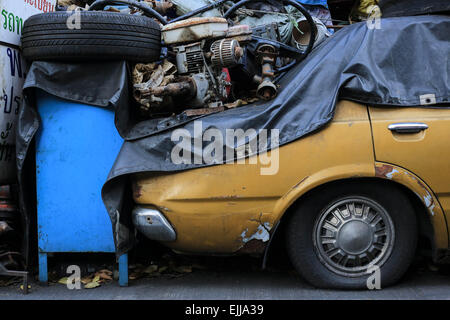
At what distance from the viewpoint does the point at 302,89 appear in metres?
3.45

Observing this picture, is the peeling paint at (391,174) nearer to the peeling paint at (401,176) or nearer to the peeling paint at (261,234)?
the peeling paint at (401,176)

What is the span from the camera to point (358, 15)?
17.1 ft

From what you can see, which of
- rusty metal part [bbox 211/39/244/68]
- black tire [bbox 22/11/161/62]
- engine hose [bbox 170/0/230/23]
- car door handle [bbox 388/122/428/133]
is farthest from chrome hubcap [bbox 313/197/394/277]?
engine hose [bbox 170/0/230/23]

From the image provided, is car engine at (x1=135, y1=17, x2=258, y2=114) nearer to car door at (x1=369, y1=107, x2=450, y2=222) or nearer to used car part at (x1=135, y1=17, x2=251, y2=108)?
used car part at (x1=135, y1=17, x2=251, y2=108)

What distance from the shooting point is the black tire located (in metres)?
3.58

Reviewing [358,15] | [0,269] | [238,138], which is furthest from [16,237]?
[358,15]

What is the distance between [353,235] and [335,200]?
0.86 feet

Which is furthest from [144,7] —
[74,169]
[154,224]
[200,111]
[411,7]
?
[411,7]

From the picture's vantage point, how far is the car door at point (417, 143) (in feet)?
10.8

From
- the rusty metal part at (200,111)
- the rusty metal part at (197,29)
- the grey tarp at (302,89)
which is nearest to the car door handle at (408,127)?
the grey tarp at (302,89)

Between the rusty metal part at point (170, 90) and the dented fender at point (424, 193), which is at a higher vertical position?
the rusty metal part at point (170, 90)

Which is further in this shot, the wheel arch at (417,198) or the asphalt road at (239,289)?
the asphalt road at (239,289)

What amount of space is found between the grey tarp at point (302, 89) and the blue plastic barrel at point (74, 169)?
0.09 m

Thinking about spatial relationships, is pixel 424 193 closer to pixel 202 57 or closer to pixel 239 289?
pixel 239 289
